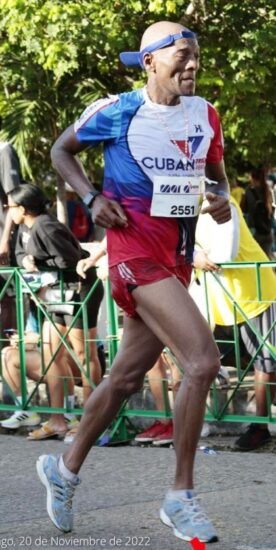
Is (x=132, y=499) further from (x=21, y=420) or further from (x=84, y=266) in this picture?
(x=21, y=420)

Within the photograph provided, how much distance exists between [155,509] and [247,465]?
137 centimetres

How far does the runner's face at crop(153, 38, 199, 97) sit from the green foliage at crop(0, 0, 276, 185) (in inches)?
407

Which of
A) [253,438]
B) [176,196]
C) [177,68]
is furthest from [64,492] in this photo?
[253,438]

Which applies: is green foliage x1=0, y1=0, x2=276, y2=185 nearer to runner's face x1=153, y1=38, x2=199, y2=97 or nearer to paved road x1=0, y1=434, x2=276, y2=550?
paved road x1=0, y1=434, x2=276, y2=550

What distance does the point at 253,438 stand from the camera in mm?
8438

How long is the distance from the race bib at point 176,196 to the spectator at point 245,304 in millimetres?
2367

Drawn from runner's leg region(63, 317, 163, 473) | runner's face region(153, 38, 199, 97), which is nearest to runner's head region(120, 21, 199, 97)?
runner's face region(153, 38, 199, 97)

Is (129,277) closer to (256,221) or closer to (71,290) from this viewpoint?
(71,290)

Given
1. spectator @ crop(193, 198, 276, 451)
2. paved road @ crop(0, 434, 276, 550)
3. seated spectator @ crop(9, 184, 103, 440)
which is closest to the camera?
paved road @ crop(0, 434, 276, 550)

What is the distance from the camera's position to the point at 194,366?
18.4 feet

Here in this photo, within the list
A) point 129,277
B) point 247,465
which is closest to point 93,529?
point 129,277

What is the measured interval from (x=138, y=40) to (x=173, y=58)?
11.3 m

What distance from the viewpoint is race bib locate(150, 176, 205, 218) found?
229 inches

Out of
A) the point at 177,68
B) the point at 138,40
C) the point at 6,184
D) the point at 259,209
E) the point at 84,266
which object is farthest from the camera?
the point at 138,40
